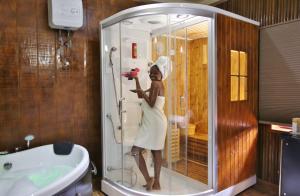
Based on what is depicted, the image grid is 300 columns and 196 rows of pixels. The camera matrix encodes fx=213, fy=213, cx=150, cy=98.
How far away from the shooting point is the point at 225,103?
241cm

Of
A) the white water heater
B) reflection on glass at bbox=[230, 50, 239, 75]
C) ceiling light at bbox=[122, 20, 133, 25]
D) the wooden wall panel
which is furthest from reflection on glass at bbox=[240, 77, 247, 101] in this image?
the white water heater

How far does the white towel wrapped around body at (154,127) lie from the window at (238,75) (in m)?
0.86

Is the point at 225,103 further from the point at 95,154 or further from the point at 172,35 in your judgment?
the point at 95,154

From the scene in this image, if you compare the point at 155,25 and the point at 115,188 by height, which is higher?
the point at 155,25

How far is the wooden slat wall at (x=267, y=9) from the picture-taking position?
2549mm

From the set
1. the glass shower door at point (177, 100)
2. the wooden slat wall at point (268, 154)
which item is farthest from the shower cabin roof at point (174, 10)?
the wooden slat wall at point (268, 154)

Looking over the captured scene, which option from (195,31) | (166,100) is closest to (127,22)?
(195,31)

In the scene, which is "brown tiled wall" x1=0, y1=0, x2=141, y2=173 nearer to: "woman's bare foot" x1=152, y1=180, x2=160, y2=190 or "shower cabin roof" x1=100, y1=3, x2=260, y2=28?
"shower cabin roof" x1=100, y1=3, x2=260, y2=28

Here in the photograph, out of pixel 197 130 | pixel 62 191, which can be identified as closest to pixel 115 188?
pixel 62 191

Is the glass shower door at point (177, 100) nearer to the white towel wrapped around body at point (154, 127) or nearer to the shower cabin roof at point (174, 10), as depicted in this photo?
the white towel wrapped around body at point (154, 127)

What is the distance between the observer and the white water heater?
245cm

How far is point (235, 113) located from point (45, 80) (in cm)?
235

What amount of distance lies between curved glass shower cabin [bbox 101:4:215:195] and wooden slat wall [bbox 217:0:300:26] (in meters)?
0.95

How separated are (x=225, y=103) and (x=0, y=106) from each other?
8.31ft
